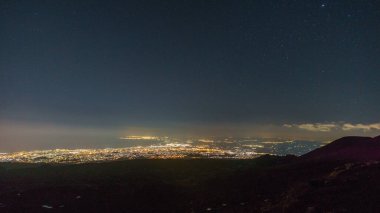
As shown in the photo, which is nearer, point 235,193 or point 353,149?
point 235,193

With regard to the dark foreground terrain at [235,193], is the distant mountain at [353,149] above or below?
above

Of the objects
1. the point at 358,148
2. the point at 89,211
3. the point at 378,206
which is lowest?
the point at 89,211

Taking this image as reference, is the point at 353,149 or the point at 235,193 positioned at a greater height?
the point at 353,149

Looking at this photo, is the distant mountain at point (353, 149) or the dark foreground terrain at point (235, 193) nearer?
the dark foreground terrain at point (235, 193)

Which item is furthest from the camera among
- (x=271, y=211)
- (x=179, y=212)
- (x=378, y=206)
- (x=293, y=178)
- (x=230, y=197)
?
(x=293, y=178)

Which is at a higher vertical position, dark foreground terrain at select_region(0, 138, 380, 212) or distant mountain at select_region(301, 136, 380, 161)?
distant mountain at select_region(301, 136, 380, 161)

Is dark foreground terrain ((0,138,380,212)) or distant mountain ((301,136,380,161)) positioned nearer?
dark foreground terrain ((0,138,380,212))

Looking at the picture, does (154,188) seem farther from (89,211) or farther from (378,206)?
(378,206)

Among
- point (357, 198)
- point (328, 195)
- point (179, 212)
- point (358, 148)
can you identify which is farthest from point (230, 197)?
point (358, 148)
